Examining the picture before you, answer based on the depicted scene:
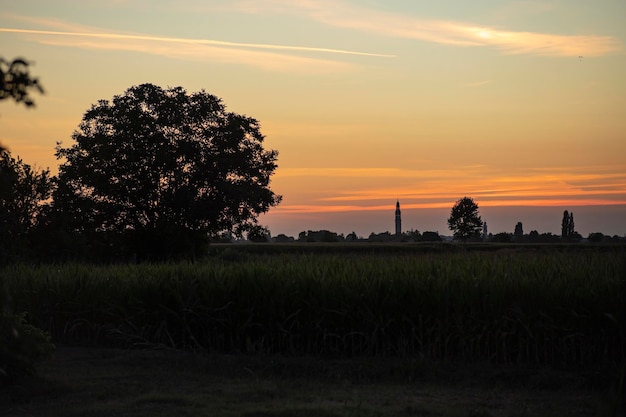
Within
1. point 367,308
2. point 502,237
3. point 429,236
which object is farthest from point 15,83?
point 502,237

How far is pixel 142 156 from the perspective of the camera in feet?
152

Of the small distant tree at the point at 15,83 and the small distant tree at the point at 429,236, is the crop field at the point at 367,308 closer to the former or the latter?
the small distant tree at the point at 15,83

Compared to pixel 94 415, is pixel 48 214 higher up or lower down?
higher up

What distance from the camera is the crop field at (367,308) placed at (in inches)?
576

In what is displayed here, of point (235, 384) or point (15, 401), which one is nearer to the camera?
point (15, 401)

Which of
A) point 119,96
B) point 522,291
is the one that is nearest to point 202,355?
point 522,291

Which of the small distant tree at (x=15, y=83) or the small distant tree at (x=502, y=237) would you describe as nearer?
the small distant tree at (x=15, y=83)

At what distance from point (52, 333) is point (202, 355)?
5.10 m

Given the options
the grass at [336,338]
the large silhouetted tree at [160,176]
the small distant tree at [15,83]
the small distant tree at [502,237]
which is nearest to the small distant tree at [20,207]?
the large silhouetted tree at [160,176]

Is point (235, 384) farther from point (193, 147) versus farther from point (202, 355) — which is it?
point (193, 147)

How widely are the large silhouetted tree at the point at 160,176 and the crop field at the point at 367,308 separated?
26372 mm

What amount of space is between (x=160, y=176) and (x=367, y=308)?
33.0 meters

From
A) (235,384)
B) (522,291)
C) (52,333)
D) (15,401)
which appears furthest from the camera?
(52,333)

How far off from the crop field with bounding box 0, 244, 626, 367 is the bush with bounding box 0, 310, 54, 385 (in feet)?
12.7
